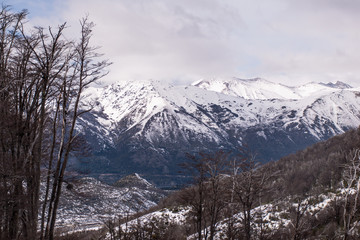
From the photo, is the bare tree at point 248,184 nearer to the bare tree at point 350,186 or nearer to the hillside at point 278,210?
the hillside at point 278,210

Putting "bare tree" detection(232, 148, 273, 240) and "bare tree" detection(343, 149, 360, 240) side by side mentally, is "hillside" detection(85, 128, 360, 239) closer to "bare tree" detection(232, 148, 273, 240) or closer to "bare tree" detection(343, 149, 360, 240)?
"bare tree" detection(343, 149, 360, 240)

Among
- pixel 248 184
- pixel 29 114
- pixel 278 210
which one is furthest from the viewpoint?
pixel 278 210

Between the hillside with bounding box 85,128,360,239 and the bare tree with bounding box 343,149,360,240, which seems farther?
the hillside with bounding box 85,128,360,239

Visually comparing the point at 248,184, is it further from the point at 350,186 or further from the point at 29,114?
the point at 29,114

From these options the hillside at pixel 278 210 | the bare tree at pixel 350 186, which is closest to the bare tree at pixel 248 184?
the hillside at pixel 278 210

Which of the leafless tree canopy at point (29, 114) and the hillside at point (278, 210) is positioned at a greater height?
the leafless tree canopy at point (29, 114)

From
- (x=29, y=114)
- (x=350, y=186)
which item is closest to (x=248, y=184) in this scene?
(x=350, y=186)

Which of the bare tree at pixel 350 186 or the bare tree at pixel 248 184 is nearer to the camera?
the bare tree at pixel 350 186

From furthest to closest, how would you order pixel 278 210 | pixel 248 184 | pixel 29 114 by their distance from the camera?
pixel 278 210 < pixel 248 184 < pixel 29 114

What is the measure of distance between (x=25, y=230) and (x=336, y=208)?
3125 centimetres

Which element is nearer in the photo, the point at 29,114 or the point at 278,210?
the point at 29,114

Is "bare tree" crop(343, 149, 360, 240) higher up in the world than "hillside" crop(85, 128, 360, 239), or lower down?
higher up

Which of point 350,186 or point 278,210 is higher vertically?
point 350,186

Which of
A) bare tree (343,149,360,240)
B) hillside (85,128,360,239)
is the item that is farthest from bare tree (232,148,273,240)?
bare tree (343,149,360,240)
